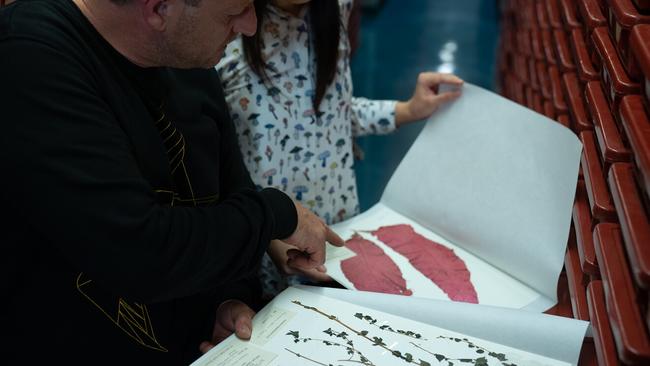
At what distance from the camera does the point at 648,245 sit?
2.38 feet

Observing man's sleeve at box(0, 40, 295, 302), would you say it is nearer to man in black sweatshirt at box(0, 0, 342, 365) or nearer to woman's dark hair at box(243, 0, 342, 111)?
man in black sweatshirt at box(0, 0, 342, 365)

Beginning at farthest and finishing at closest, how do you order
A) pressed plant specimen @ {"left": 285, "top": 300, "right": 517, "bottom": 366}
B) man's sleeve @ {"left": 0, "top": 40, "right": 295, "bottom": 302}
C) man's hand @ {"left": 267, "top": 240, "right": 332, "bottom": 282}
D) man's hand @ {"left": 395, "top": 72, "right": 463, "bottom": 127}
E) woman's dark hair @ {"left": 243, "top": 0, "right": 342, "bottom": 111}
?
1. man's hand @ {"left": 395, "top": 72, "right": 463, "bottom": 127}
2. woman's dark hair @ {"left": 243, "top": 0, "right": 342, "bottom": 111}
3. man's hand @ {"left": 267, "top": 240, "right": 332, "bottom": 282}
4. pressed plant specimen @ {"left": 285, "top": 300, "right": 517, "bottom": 366}
5. man's sleeve @ {"left": 0, "top": 40, "right": 295, "bottom": 302}

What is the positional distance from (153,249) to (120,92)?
237mm

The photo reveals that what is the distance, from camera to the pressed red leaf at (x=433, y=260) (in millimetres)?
1204

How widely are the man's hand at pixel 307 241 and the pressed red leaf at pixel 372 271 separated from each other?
0.09 m

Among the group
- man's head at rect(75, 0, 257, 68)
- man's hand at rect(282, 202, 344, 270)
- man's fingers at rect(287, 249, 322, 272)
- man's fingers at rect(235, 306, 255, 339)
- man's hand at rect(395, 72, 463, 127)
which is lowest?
man's fingers at rect(235, 306, 255, 339)

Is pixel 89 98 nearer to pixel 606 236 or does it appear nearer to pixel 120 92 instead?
pixel 120 92

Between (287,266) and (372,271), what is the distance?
6.6 inches

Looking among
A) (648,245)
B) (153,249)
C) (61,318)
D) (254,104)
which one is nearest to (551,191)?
(648,245)

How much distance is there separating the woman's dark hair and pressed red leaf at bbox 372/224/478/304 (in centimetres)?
31

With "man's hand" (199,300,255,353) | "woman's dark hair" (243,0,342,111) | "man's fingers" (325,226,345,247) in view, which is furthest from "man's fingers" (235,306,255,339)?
"woman's dark hair" (243,0,342,111)

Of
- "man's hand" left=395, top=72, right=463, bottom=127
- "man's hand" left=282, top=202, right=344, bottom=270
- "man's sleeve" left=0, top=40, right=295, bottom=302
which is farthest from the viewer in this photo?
"man's hand" left=395, top=72, right=463, bottom=127

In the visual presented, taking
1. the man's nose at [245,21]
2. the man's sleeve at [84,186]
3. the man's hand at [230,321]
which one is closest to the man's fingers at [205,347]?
the man's hand at [230,321]

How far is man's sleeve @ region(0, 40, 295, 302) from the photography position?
79 centimetres
